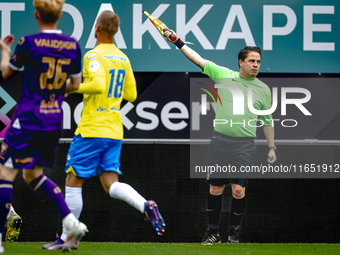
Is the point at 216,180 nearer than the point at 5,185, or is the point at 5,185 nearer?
the point at 5,185

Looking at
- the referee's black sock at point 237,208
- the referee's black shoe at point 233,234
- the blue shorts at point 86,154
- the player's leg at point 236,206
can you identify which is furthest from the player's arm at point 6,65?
the referee's black shoe at point 233,234

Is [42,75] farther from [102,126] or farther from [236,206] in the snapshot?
[236,206]

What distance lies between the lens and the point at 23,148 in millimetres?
3230

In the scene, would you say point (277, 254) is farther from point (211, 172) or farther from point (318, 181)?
point (318, 181)

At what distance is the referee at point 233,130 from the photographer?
4781mm

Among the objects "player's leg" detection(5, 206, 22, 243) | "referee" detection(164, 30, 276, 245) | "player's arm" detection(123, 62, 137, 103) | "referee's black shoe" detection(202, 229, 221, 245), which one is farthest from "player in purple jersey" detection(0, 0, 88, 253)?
"referee's black shoe" detection(202, 229, 221, 245)

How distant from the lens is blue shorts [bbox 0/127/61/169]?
3.22 meters

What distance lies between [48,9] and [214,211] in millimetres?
2497

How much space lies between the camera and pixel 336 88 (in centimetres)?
530

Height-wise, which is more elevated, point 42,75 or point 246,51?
point 246,51

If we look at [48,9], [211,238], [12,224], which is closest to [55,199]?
[48,9]

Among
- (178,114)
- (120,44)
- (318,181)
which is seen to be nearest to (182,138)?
(178,114)

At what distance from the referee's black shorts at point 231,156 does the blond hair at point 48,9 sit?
2.08m

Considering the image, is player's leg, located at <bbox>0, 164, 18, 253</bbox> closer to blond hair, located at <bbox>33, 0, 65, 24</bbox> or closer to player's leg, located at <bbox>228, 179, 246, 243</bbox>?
blond hair, located at <bbox>33, 0, 65, 24</bbox>
